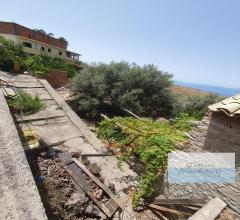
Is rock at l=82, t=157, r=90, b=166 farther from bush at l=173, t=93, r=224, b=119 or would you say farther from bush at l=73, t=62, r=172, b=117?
bush at l=173, t=93, r=224, b=119

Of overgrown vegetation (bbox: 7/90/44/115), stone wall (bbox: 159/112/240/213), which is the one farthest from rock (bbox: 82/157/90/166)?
overgrown vegetation (bbox: 7/90/44/115)

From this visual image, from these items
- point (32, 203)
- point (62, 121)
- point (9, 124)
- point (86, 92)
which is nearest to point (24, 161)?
point (32, 203)

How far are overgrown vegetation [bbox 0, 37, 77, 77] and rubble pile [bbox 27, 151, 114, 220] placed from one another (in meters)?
9.83

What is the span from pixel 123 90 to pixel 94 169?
9.05m

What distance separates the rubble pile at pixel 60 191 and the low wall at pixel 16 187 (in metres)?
1.24

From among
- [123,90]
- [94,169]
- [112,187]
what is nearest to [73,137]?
[94,169]

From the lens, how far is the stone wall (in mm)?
4199

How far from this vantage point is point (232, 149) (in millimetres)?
4223

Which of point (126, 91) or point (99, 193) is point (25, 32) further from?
point (99, 193)

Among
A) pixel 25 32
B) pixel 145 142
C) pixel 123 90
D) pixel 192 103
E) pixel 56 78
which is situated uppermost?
pixel 25 32

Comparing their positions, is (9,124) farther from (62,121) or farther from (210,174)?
(210,174)

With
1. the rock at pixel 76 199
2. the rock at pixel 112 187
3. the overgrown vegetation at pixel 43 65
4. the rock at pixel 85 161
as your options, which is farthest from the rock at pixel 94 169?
the overgrown vegetation at pixel 43 65

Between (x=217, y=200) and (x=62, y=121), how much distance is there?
6009 mm

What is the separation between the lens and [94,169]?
596cm
